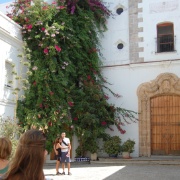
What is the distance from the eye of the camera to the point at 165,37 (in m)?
15.6

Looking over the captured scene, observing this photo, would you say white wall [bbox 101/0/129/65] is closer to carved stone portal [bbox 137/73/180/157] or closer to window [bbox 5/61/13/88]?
carved stone portal [bbox 137/73/180/157]

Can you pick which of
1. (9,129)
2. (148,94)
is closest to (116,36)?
(148,94)

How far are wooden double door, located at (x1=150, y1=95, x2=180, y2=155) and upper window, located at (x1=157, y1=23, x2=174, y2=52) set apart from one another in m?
2.27

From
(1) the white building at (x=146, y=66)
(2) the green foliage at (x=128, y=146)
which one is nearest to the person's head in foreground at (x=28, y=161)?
(1) the white building at (x=146, y=66)

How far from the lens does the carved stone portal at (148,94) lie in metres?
15.0

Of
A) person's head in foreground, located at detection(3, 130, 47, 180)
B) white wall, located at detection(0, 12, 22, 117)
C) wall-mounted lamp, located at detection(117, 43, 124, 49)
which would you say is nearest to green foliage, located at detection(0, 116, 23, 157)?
white wall, located at detection(0, 12, 22, 117)

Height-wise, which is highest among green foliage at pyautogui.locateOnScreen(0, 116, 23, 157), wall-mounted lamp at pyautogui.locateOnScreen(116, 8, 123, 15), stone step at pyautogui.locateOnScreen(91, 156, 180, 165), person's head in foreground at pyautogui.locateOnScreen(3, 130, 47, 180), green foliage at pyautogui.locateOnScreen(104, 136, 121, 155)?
wall-mounted lamp at pyautogui.locateOnScreen(116, 8, 123, 15)

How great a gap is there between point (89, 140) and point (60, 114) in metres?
1.86

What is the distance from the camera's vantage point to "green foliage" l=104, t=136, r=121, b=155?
14570 millimetres

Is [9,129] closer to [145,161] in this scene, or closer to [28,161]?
[145,161]

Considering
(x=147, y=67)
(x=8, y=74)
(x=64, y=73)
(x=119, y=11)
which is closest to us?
(x=8, y=74)

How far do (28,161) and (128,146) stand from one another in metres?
12.5

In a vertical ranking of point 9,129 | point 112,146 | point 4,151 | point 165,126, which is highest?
point 165,126

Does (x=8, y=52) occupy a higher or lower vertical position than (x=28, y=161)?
higher
